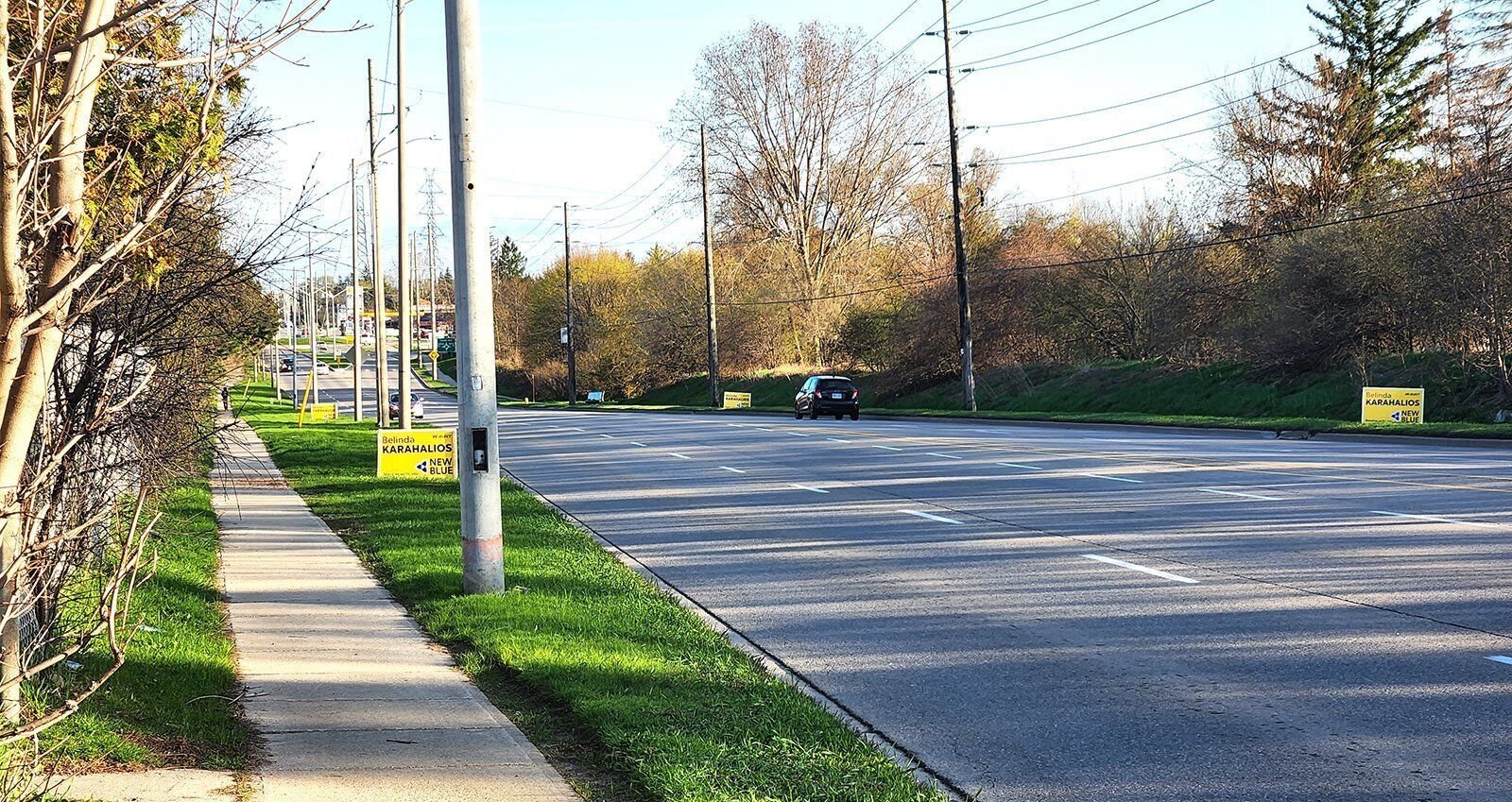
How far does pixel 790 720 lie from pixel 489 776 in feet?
5.20

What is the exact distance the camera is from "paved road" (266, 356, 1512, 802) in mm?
6465

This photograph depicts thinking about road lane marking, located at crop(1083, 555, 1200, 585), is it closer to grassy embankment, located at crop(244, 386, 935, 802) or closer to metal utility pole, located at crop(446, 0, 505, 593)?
grassy embankment, located at crop(244, 386, 935, 802)

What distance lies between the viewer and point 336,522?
1700cm

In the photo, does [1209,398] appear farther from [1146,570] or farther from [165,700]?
[165,700]

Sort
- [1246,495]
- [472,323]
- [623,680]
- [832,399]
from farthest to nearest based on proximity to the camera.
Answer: [832,399] → [1246,495] → [472,323] → [623,680]

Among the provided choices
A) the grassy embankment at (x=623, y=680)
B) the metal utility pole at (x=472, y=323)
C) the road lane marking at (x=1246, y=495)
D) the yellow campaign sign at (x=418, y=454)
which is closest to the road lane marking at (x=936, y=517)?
the road lane marking at (x=1246, y=495)

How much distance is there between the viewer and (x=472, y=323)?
11.0m

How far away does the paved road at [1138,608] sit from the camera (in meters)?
6.46

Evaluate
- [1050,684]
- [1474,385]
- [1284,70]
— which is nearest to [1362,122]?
[1284,70]

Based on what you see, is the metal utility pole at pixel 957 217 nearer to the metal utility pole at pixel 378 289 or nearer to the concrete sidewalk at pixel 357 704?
the metal utility pole at pixel 378 289

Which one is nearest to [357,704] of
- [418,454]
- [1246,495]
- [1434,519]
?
[1434,519]

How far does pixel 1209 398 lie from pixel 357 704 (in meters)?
40.9

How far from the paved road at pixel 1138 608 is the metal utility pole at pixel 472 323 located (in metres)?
1.76

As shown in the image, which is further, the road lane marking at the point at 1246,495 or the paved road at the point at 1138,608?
the road lane marking at the point at 1246,495
